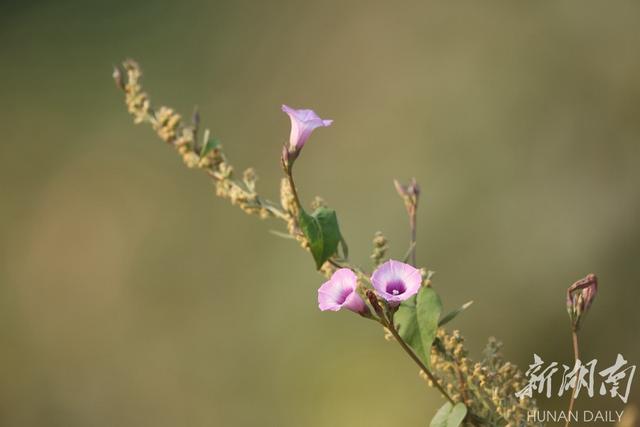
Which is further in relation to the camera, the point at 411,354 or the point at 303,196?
the point at 303,196

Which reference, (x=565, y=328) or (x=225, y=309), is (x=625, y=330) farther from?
(x=225, y=309)

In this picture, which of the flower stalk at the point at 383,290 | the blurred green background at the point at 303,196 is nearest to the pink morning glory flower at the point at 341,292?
the flower stalk at the point at 383,290

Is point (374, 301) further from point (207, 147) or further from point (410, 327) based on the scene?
point (207, 147)

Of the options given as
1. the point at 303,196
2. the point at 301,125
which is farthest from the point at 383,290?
the point at 303,196

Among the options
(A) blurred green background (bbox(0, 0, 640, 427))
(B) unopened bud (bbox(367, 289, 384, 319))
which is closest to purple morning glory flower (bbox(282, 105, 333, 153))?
(B) unopened bud (bbox(367, 289, 384, 319))

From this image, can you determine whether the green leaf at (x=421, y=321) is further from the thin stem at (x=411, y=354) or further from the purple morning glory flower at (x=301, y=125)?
the purple morning glory flower at (x=301, y=125)

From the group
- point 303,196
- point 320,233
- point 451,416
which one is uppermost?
point 303,196

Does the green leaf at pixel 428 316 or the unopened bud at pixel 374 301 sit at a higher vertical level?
the unopened bud at pixel 374 301
